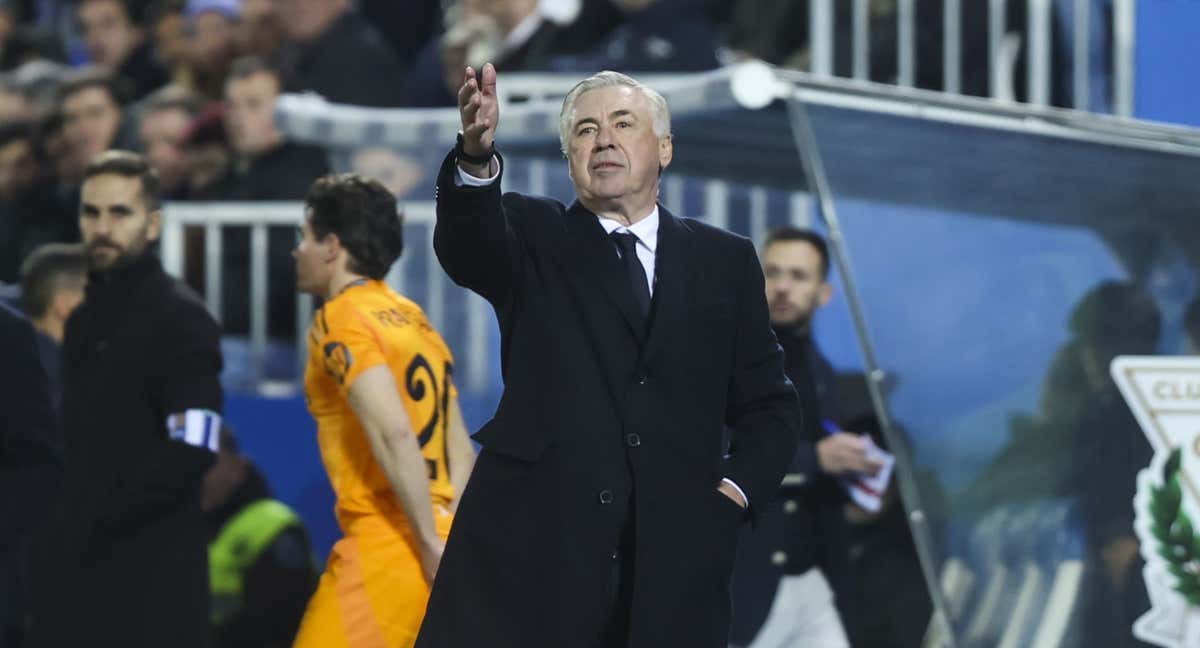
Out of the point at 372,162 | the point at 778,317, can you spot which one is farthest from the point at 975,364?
the point at 372,162

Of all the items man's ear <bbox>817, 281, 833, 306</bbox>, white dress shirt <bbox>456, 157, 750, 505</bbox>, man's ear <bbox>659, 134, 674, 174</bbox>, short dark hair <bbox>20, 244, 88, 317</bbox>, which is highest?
man's ear <bbox>659, 134, 674, 174</bbox>

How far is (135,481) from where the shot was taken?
6.07 m

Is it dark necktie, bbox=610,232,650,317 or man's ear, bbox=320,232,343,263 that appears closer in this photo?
dark necktie, bbox=610,232,650,317

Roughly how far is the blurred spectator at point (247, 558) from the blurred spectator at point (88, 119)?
2.98 meters

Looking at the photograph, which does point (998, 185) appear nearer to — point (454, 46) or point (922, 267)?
point (922, 267)

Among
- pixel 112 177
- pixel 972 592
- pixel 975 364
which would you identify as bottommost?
pixel 972 592

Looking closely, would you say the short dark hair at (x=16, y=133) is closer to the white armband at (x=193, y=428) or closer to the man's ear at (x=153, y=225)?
the man's ear at (x=153, y=225)

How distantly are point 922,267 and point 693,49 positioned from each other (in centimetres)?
250

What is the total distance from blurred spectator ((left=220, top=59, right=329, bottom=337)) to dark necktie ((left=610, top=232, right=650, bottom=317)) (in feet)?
16.5

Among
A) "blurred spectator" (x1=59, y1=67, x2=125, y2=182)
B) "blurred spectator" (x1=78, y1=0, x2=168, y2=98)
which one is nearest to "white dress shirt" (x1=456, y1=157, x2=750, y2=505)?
"blurred spectator" (x1=59, y1=67, x2=125, y2=182)

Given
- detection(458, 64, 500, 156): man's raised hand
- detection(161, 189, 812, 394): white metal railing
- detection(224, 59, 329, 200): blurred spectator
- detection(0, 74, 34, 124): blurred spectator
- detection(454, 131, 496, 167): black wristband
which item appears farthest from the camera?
detection(0, 74, 34, 124): blurred spectator

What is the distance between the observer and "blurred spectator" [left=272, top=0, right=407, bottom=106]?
10.7 meters

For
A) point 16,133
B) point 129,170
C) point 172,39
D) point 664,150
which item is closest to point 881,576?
point 129,170

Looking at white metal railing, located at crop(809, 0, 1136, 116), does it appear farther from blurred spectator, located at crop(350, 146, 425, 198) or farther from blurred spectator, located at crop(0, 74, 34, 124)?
blurred spectator, located at crop(0, 74, 34, 124)
